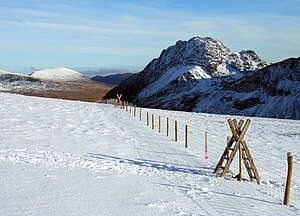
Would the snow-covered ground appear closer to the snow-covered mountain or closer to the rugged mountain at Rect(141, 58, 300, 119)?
the rugged mountain at Rect(141, 58, 300, 119)

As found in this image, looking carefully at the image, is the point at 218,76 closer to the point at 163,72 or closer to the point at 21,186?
the point at 163,72

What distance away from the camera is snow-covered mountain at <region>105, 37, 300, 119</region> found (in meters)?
73.0

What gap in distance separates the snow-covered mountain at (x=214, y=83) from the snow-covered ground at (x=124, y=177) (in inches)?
1994

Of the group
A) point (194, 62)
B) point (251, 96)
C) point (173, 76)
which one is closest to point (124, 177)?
point (251, 96)

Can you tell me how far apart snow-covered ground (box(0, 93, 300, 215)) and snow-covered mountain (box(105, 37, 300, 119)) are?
166 feet

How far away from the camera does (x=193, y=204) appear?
8.94 meters

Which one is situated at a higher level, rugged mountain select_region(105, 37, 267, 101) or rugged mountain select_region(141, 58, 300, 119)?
rugged mountain select_region(105, 37, 267, 101)

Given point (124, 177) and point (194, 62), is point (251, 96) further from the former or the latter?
point (124, 177)

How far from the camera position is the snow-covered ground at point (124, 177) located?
28.4ft

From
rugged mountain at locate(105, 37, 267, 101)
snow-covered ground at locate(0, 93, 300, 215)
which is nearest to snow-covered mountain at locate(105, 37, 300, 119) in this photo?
rugged mountain at locate(105, 37, 267, 101)

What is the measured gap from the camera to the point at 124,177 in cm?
1138

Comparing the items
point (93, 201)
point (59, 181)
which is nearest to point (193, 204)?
point (93, 201)

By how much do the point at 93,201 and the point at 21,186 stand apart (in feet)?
7.38

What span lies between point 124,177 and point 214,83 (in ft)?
287
